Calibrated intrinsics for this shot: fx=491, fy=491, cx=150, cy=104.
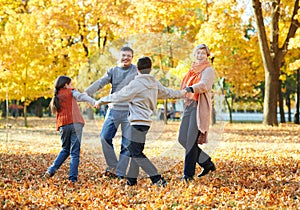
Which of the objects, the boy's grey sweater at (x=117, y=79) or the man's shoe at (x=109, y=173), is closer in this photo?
the boy's grey sweater at (x=117, y=79)

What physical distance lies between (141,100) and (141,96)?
0.18 feet

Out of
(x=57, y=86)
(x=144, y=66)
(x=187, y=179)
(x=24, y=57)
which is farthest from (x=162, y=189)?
(x=24, y=57)

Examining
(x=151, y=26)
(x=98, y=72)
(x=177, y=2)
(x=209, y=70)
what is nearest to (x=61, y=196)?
(x=98, y=72)

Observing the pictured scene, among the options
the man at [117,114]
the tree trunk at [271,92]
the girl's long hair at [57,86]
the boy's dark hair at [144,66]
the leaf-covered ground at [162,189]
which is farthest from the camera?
the tree trunk at [271,92]

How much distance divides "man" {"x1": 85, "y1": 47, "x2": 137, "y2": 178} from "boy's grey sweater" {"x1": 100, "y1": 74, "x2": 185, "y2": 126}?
0.62m

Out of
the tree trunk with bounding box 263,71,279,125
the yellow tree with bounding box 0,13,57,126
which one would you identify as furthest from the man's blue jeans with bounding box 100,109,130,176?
the yellow tree with bounding box 0,13,57,126

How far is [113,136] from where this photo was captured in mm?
7828

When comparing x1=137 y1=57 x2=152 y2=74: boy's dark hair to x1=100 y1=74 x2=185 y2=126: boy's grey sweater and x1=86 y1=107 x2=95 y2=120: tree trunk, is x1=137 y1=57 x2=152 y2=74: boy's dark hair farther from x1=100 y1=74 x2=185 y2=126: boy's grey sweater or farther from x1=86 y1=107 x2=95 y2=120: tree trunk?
x1=86 y1=107 x2=95 y2=120: tree trunk

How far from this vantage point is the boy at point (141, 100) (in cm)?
655

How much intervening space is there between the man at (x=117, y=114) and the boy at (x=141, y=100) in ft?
0.99

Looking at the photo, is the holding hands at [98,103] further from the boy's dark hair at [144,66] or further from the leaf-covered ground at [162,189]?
the leaf-covered ground at [162,189]

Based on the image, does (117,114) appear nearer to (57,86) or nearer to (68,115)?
(68,115)

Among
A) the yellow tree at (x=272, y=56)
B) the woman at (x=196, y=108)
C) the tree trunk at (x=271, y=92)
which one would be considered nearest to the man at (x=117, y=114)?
the woman at (x=196, y=108)

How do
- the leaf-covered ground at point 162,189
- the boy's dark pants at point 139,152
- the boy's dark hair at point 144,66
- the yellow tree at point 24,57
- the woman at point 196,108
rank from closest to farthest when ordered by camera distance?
the leaf-covered ground at point 162,189 < the boy's dark hair at point 144,66 < the boy's dark pants at point 139,152 < the woman at point 196,108 < the yellow tree at point 24,57
